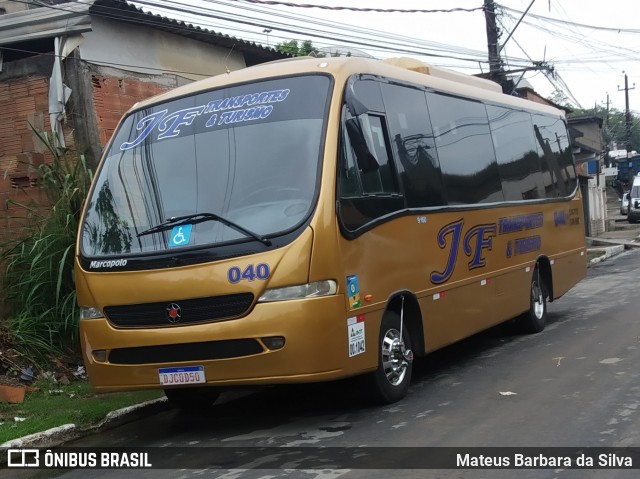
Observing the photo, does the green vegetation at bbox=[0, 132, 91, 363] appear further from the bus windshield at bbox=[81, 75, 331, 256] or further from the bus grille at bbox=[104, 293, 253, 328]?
the bus grille at bbox=[104, 293, 253, 328]

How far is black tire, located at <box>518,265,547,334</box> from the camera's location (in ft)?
36.2

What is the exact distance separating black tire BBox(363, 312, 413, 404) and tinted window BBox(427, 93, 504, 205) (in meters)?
1.92

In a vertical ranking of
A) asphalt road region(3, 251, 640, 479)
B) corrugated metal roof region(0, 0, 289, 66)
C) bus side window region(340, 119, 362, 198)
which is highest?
corrugated metal roof region(0, 0, 289, 66)

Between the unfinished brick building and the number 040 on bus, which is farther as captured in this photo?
the unfinished brick building

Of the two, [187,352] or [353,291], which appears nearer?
[187,352]

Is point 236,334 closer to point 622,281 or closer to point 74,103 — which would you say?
point 74,103

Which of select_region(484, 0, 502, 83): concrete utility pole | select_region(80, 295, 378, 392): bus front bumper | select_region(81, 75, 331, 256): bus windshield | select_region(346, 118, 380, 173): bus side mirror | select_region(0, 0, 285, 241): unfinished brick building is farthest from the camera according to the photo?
select_region(484, 0, 502, 83): concrete utility pole

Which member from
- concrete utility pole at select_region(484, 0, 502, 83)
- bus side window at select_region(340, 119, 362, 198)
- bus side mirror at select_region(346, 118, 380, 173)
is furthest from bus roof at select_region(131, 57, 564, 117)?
concrete utility pole at select_region(484, 0, 502, 83)

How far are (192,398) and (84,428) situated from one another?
3.49 ft

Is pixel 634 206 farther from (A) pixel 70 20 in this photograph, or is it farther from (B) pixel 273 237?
(B) pixel 273 237

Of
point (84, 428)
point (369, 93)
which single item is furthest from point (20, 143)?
point (369, 93)

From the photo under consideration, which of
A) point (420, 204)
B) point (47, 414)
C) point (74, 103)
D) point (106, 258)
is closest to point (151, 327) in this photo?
point (106, 258)

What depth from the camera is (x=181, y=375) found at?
625 centimetres

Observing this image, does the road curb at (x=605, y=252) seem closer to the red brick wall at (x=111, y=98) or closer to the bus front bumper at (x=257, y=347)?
the red brick wall at (x=111, y=98)
